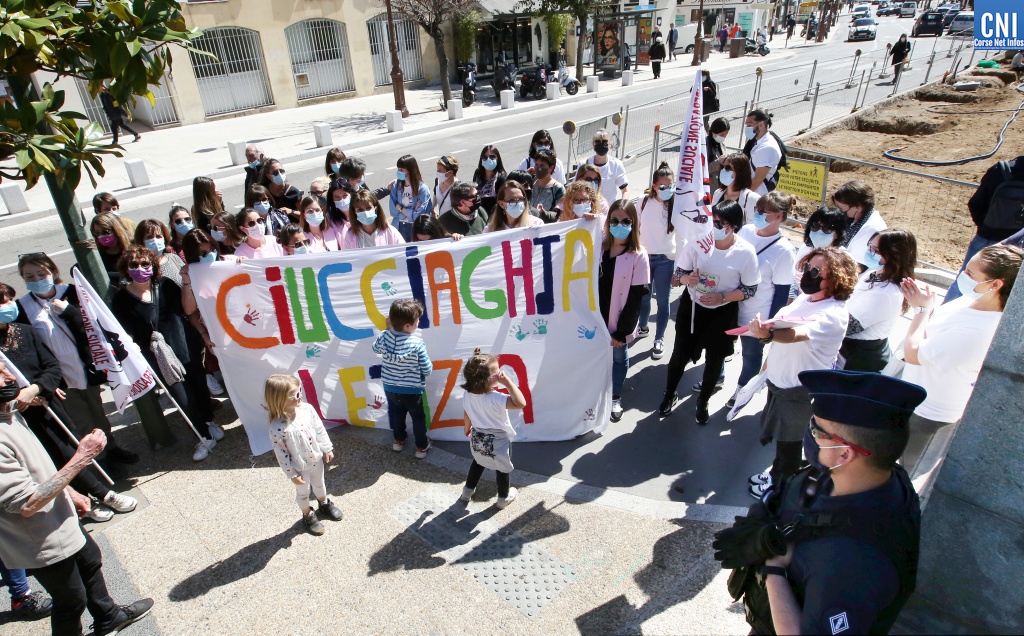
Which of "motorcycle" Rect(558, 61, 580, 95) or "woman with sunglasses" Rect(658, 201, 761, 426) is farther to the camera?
"motorcycle" Rect(558, 61, 580, 95)

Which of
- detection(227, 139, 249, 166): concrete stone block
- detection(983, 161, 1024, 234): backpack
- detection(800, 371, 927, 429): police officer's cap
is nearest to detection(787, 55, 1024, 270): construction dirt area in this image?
detection(983, 161, 1024, 234): backpack

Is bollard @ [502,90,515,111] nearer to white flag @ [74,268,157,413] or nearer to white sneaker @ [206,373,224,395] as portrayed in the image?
white sneaker @ [206,373,224,395]

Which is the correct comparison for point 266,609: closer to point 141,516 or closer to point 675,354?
point 141,516

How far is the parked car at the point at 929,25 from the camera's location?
132 feet

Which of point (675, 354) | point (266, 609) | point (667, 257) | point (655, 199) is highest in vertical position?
point (655, 199)

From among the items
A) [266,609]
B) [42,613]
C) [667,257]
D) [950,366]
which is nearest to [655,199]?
[667,257]

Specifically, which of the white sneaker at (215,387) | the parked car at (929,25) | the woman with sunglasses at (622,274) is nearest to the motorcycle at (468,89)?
the white sneaker at (215,387)

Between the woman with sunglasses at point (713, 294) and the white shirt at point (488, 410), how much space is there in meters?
1.75

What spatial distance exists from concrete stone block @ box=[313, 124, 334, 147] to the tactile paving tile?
1471 cm

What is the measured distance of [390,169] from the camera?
48.4 ft

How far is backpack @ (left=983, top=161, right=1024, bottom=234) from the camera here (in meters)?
5.40

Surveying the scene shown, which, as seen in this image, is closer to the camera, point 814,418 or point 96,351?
point 814,418

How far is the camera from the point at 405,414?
15.6 feet

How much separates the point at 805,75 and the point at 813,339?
2716 cm
